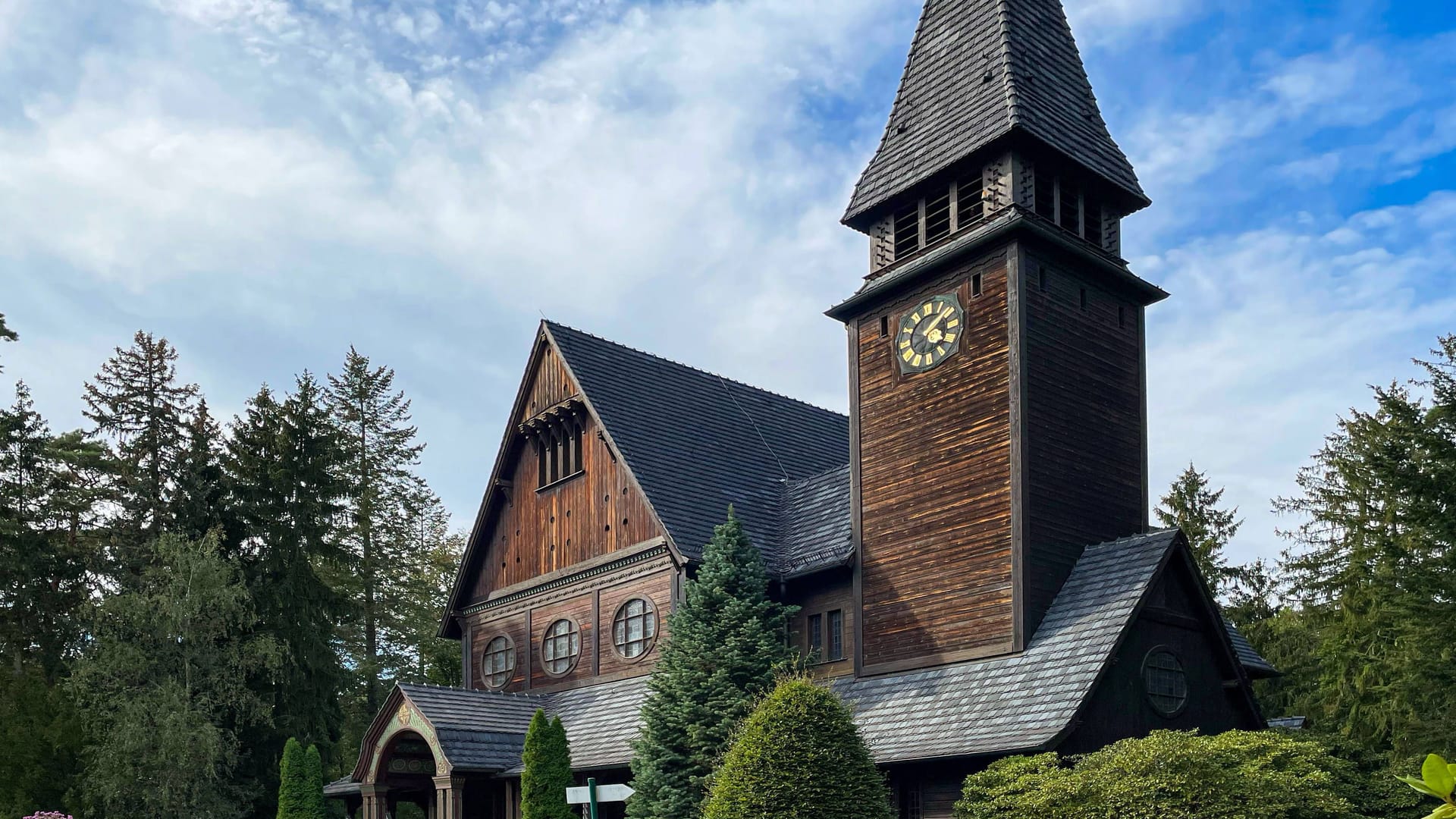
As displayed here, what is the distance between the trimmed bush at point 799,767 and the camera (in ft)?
64.5

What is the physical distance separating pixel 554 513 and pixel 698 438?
149 inches

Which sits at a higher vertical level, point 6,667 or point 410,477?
point 410,477

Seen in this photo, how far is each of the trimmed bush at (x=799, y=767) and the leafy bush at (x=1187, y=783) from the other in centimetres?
212

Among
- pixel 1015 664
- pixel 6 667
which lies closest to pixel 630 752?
pixel 1015 664

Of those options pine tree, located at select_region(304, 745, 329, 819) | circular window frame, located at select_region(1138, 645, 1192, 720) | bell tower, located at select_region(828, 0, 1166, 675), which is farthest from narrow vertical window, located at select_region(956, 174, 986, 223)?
pine tree, located at select_region(304, 745, 329, 819)

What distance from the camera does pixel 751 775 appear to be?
19891 mm

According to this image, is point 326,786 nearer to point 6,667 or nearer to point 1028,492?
point 6,667

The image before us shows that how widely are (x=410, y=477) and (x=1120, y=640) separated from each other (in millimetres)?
40870

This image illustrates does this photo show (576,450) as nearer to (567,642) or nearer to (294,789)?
(567,642)

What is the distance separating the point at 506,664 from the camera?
32906mm

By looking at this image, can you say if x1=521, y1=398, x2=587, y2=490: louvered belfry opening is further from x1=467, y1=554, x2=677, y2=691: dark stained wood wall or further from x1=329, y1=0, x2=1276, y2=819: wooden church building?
x1=467, y1=554, x2=677, y2=691: dark stained wood wall

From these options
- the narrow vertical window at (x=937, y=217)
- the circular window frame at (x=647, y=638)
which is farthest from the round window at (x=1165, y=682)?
the circular window frame at (x=647, y=638)

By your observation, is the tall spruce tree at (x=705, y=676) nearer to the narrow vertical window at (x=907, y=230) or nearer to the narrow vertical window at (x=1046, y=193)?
the narrow vertical window at (x=907, y=230)

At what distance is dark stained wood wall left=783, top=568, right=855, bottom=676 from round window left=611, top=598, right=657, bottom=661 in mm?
2950
